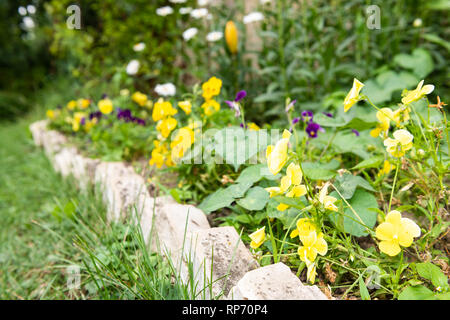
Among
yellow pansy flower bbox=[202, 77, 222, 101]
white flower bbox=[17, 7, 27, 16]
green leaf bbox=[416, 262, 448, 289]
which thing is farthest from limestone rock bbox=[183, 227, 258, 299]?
white flower bbox=[17, 7, 27, 16]

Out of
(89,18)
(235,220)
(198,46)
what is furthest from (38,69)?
(235,220)

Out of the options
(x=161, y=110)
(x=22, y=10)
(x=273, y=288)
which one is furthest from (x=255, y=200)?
(x=22, y=10)

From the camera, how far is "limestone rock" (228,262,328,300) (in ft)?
2.42

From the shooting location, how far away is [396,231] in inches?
28.5

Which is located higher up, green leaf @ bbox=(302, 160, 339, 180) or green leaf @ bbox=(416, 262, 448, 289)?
green leaf @ bbox=(302, 160, 339, 180)

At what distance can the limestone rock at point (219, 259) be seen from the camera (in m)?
0.88

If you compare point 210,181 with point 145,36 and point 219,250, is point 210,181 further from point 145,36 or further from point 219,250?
point 145,36

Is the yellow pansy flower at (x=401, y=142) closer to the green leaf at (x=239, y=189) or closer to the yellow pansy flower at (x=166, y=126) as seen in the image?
the green leaf at (x=239, y=189)

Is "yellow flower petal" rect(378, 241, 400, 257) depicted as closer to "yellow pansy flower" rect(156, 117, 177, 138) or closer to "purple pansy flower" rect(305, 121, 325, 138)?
"purple pansy flower" rect(305, 121, 325, 138)

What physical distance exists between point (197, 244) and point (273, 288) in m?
0.27

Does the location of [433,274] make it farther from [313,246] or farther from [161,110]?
[161,110]

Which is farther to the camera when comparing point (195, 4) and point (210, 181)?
point (195, 4)

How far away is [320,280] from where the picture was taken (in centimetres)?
→ 89

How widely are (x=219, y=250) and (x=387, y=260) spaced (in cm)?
43
